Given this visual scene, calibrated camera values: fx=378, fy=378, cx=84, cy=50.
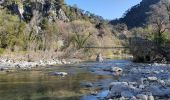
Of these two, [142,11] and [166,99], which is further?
[142,11]

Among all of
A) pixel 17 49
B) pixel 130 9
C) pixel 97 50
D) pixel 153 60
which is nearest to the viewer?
pixel 153 60

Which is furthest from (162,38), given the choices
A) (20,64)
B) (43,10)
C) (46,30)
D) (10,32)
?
(43,10)

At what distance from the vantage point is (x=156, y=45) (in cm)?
5753

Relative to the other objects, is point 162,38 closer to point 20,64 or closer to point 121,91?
point 20,64

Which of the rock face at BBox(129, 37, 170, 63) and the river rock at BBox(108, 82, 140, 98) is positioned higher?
the rock face at BBox(129, 37, 170, 63)

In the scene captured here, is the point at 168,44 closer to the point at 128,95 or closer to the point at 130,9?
the point at 128,95

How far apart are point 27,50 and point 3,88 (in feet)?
163

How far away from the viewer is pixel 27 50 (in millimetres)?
71438

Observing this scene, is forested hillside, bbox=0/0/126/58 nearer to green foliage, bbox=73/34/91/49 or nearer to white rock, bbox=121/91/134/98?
green foliage, bbox=73/34/91/49

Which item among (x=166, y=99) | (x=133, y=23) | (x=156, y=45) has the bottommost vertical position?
(x=166, y=99)

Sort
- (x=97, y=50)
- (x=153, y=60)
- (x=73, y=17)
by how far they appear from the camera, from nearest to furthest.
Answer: (x=153, y=60), (x=97, y=50), (x=73, y=17)

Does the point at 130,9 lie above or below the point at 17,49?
above

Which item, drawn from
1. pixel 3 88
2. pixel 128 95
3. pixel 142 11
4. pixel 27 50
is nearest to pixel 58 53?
pixel 27 50

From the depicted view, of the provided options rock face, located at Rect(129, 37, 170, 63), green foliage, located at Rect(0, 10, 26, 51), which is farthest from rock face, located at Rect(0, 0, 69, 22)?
rock face, located at Rect(129, 37, 170, 63)
